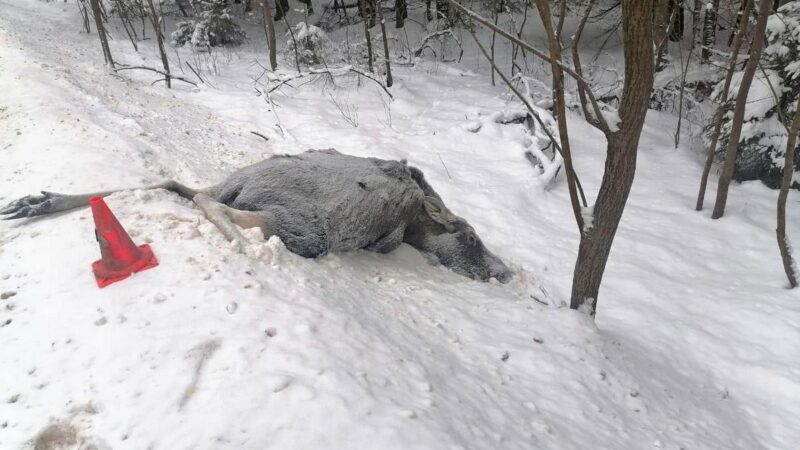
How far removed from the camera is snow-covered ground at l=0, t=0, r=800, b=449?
1.82m

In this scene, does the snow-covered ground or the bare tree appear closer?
the snow-covered ground

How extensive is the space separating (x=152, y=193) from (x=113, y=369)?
177cm

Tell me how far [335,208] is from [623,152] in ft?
6.67

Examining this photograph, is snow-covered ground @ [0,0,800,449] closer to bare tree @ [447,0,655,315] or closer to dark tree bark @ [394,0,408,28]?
→ bare tree @ [447,0,655,315]

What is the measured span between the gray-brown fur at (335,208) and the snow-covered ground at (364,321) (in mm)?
162

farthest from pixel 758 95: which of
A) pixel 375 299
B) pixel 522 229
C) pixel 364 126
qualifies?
pixel 375 299

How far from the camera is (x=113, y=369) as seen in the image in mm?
1904

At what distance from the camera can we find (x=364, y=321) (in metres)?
2.69

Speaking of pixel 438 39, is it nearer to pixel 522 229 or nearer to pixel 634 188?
pixel 634 188

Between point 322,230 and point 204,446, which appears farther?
point 322,230

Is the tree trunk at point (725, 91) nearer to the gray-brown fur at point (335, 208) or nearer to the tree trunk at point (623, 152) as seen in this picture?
the tree trunk at point (623, 152)

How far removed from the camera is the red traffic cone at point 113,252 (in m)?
2.43

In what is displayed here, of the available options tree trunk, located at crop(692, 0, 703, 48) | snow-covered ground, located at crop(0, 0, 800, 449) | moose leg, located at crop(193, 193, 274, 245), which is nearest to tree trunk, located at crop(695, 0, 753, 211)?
snow-covered ground, located at crop(0, 0, 800, 449)

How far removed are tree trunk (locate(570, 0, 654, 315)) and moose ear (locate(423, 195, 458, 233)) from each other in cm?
125
